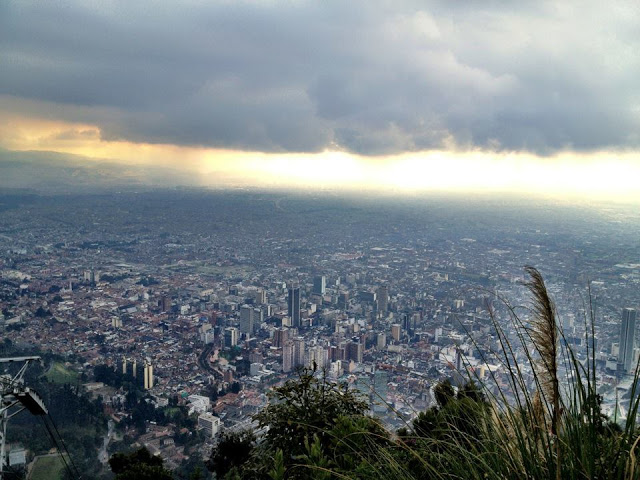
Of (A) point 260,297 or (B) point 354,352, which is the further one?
(A) point 260,297

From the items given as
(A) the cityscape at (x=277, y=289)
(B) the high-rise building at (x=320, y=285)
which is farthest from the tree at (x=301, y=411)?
(B) the high-rise building at (x=320, y=285)

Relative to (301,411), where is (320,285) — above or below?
below

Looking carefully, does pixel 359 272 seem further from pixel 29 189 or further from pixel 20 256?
pixel 29 189

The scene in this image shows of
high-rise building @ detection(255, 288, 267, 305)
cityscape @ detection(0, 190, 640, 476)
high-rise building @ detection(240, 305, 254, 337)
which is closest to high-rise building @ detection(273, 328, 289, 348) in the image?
cityscape @ detection(0, 190, 640, 476)

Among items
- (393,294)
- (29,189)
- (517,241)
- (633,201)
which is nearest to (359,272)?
(393,294)

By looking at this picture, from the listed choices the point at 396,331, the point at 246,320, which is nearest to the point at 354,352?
the point at 396,331

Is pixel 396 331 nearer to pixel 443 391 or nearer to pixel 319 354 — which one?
pixel 319 354
